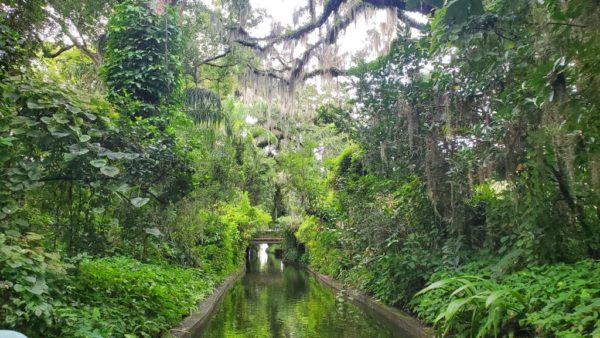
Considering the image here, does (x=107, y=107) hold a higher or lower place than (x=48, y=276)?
higher

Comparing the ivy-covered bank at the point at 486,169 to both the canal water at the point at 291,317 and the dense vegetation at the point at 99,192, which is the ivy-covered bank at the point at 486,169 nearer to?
the canal water at the point at 291,317

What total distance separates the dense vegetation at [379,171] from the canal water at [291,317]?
0.72m

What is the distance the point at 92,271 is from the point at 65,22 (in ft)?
31.6

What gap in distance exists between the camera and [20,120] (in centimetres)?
421

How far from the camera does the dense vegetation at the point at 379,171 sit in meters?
4.02

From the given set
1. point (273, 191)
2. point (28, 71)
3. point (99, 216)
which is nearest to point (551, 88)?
point (28, 71)

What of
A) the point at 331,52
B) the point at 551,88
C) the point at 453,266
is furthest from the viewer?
the point at 331,52

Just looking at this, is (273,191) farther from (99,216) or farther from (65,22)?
(99,216)

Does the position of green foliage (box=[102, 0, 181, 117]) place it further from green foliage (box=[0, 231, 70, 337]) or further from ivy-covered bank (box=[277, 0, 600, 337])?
green foliage (box=[0, 231, 70, 337])

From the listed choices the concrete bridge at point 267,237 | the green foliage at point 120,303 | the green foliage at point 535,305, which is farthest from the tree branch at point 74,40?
the concrete bridge at point 267,237

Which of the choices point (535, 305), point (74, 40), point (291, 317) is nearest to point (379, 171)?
point (291, 317)

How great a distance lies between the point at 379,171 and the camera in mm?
9555

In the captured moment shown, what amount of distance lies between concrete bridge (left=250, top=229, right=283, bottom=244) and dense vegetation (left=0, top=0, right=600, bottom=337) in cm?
1552

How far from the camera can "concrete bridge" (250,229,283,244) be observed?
2838 centimetres
